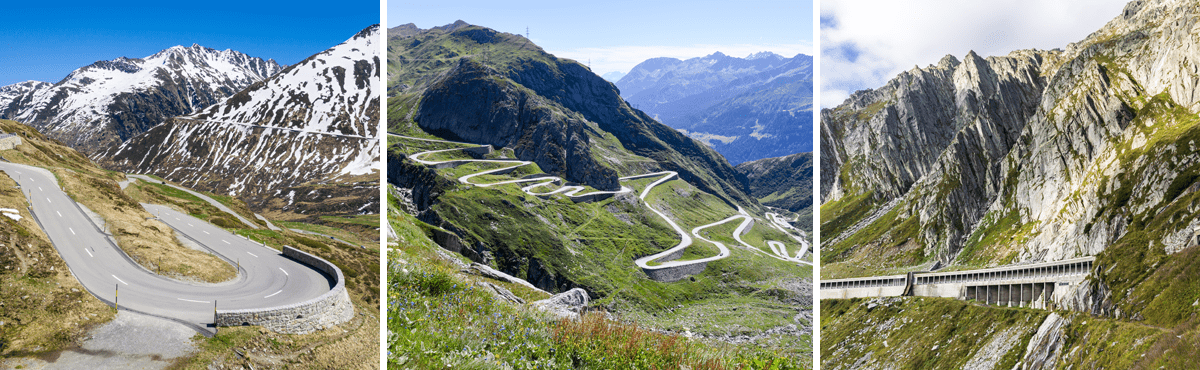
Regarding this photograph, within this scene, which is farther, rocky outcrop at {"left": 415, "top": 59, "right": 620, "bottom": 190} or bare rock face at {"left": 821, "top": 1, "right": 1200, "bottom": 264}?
bare rock face at {"left": 821, "top": 1, "right": 1200, "bottom": 264}

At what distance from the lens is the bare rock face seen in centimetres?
8825

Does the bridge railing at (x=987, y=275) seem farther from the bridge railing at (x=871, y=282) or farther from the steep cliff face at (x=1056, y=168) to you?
the steep cliff face at (x=1056, y=168)

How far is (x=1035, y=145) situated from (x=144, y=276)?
16126cm

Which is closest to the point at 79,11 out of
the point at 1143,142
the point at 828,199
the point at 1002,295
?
the point at 828,199

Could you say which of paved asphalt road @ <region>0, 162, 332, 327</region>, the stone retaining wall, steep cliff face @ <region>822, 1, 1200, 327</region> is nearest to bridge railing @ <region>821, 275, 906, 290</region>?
steep cliff face @ <region>822, 1, 1200, 327</region>

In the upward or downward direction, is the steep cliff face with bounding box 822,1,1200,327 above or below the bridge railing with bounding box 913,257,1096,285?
above

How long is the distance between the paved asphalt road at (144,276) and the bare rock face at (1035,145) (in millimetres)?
65015

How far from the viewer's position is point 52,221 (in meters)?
37.1

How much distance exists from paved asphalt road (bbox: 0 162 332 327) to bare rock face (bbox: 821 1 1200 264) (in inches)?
2560

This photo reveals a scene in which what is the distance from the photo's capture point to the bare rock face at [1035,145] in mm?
88250

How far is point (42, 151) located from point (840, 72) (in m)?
84.3

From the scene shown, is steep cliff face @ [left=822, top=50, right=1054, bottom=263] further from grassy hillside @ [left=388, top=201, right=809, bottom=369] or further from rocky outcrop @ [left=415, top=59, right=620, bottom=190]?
grassy hillside @ [left=388, top=201, right=809, bottom=369]

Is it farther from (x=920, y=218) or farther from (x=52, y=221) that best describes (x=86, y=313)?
(x=920, y=218)

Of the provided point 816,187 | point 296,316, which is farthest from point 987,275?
point 816,187
